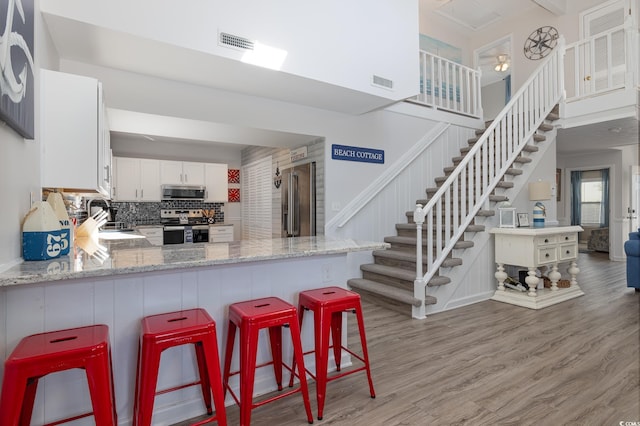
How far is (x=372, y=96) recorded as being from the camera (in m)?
3.95

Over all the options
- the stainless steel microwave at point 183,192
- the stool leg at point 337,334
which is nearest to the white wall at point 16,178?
the stool leg at point 337,334

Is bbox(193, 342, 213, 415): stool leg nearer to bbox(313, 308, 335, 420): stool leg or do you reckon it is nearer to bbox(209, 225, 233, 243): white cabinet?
bbox(313, 308, 335, 420): stool leg

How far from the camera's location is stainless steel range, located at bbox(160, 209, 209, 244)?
21.4 ft

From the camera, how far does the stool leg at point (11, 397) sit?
4.10ft

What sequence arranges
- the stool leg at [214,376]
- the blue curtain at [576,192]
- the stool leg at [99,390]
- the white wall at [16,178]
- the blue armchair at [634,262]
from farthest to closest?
the blue curtain at [576,192], the blue armchair at [634,262], the stool leg at [214,376], the white wall at [16,178], the stool leg at [99,390]

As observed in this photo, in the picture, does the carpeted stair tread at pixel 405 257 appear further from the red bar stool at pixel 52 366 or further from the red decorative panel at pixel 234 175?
the red decorative panel at pixel 234 175

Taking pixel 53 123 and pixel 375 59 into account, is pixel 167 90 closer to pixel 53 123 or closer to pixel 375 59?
pixel 53 123

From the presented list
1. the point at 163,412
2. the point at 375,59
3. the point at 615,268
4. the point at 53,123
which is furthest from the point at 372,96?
the point at 615,268

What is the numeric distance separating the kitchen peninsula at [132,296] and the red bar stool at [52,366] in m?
0.16

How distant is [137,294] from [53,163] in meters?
1.15

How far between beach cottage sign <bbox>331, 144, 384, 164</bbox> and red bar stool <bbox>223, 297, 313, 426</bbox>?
3.03 meters

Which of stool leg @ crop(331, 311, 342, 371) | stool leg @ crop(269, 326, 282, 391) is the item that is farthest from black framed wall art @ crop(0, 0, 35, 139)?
stool leg @ crop(331, 311, 342, 371)

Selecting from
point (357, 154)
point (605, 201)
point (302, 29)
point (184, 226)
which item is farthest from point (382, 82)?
point (605, 201)

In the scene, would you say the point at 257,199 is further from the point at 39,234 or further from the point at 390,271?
the point at 39,234
